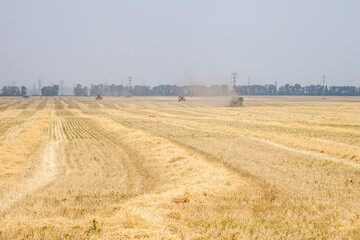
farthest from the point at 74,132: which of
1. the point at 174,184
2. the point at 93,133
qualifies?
the point at 174,184

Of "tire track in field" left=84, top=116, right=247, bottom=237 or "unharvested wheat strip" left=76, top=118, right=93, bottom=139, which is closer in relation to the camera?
"tire track in field" left=84, top=116, right=247, bottom=237

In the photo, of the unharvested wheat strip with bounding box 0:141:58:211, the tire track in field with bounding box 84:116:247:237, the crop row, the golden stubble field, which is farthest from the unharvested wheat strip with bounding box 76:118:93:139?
the tire track in field with bounding box 84:116:247:237

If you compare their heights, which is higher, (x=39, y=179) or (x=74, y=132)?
(x=39, y=179)

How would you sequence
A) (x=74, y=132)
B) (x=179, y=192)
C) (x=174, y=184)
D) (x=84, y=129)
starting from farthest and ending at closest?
(x=84, y=129) → (x=74, y=132) → (x=174, y=184) → (x=179, y=192)

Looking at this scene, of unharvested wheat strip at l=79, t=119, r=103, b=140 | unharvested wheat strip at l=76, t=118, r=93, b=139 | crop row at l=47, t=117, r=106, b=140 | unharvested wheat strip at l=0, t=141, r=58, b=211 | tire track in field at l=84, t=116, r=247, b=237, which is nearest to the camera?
tire track in field at l=84, t=116, r=247, b=237

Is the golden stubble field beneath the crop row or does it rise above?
above

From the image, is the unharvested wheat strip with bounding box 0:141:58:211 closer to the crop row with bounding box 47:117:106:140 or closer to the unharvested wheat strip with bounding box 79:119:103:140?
the crop row with bounding box 47:117:106:140

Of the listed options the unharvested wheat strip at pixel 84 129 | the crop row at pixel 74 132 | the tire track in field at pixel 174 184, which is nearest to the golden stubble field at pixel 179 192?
the tire track in field at pixel 174 184

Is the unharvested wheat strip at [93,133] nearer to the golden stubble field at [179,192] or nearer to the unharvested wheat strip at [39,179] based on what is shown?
the golden stubble field at [179,192]

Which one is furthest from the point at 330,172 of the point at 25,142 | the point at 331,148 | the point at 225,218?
the point at 25,142

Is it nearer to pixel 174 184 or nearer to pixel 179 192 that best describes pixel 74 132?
pixel 174 184

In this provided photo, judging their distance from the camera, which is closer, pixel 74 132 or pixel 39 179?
pixel 39 179

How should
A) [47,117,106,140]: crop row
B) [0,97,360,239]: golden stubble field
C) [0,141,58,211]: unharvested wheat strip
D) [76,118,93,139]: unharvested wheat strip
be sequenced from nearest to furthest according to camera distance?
[0,97,360,239]: golden stubble field → [0,141,58,211]: unharvested wheat strip → [47,117,106,140]: crop row → [76,118,93,139]: unharvested wheat strip

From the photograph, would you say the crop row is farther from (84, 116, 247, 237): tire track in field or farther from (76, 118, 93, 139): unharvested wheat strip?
(84, 116, 247, 237): tire track in field
